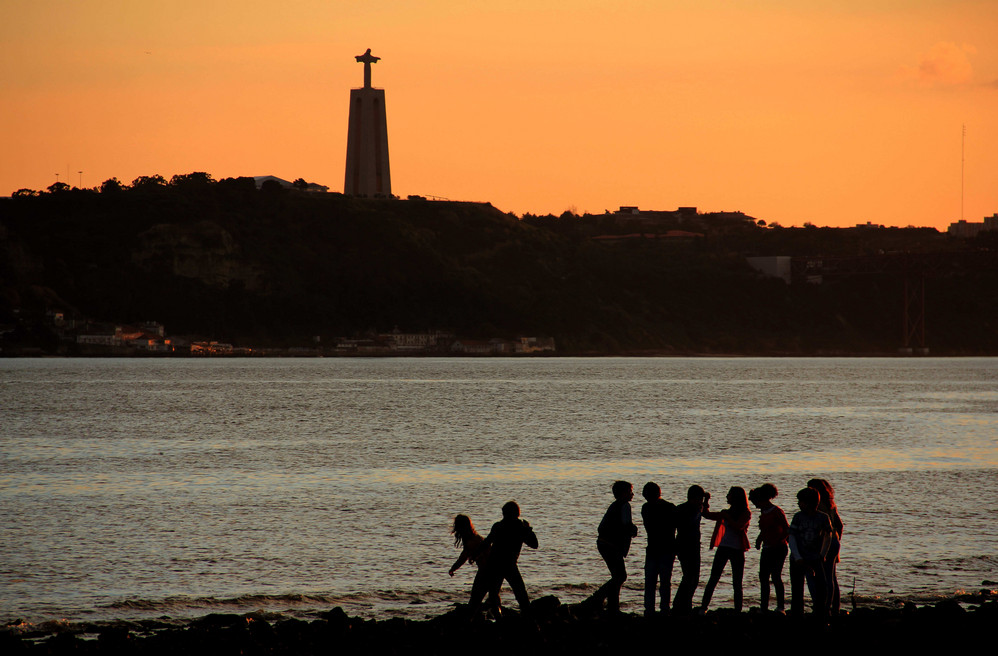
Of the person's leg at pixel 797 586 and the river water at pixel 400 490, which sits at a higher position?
the person's leg at pixel 797 586

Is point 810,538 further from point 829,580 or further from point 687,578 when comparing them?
point 687,578

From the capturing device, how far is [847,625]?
15375 mm

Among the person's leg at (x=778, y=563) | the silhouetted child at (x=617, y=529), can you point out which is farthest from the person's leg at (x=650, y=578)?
the person's leg at (x=778, y=563)

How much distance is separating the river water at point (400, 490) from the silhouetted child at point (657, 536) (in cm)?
313

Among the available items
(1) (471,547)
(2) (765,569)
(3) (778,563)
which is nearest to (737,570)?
(2) (765,569)

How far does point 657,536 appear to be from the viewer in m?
14.9

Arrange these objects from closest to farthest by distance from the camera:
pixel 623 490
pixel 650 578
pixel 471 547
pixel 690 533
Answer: pixel 623 490, pixel 471 547, pixel 690 533, pixel 650 578

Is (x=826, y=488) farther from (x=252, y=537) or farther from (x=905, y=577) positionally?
(x=252, y=537)

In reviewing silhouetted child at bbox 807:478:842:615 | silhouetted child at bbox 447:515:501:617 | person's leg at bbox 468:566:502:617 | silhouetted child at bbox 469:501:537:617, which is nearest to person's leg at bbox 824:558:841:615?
silhouetted child at bbox 807:478:842:615

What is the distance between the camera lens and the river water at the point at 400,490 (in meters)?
20.1

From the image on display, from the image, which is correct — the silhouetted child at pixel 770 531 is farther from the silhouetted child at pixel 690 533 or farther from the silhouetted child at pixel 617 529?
the silhouetted child at pixel 617 529

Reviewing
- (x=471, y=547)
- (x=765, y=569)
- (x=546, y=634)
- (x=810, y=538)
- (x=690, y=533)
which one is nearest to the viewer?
(x=810, y=538)

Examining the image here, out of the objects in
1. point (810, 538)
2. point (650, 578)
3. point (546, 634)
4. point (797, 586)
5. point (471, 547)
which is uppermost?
point (810, 538)

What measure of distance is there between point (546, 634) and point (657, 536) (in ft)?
6.57
